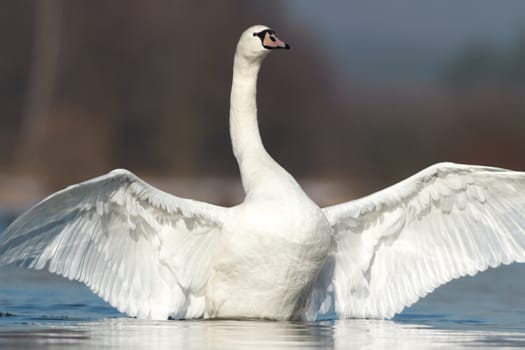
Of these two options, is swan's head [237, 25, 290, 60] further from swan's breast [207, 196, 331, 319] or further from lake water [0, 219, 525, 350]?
lake water [0, 219, 525, 350]

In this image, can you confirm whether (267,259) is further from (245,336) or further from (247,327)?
(245,336)

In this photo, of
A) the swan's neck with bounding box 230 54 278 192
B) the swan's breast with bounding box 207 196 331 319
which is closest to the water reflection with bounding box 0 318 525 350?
the swan's breast with bounding box 207 196 331 319

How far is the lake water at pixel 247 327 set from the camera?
988 cm

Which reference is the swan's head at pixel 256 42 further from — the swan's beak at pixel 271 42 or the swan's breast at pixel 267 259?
the swan's breast at pixel 267 259

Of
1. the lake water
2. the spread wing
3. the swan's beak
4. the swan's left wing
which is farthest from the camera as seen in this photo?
the swan's beak

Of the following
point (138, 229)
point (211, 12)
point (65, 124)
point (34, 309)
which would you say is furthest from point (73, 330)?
point (211, 12)

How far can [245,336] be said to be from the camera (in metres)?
10.3

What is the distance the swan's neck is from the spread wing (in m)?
0.67

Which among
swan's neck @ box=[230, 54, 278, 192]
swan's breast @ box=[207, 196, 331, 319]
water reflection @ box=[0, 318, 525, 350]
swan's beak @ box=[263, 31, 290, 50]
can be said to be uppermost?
swan's beak @ box=[263, 31, 290, 50]

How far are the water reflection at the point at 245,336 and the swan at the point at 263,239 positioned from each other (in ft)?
1.09

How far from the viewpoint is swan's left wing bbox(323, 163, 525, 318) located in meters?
12.0

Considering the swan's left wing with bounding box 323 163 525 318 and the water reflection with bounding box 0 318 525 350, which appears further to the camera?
the swan's left wing with bounding box 323 163 525 318

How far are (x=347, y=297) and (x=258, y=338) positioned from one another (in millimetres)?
2517

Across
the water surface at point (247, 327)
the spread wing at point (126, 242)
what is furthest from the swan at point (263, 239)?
the water surface at point (247, 327)
